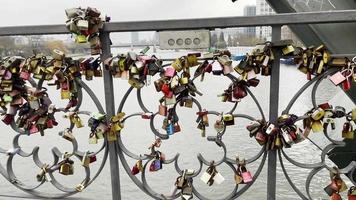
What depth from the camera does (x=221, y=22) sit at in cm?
147

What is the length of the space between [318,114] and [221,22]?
56 centimetres

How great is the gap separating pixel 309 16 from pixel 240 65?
0.32 meters

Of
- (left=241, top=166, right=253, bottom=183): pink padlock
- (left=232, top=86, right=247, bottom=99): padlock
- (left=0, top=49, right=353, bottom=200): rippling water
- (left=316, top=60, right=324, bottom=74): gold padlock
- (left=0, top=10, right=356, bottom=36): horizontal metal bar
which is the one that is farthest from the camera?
(left=0, top=49, right=353, bottom=200): rippling water

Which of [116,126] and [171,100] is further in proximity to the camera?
[116,126]


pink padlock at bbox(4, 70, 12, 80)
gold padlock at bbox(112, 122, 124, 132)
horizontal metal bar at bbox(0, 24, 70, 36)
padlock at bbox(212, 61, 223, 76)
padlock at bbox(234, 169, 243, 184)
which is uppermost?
horizontal metal bar at bbox(0, 24, 70, 36)

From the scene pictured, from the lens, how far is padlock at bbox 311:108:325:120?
155 centimetres

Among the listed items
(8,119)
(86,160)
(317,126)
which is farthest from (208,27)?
(8,119)

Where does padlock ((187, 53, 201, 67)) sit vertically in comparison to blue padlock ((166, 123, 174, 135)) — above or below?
above

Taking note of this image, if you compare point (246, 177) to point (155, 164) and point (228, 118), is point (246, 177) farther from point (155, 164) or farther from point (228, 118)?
point (155, 164)

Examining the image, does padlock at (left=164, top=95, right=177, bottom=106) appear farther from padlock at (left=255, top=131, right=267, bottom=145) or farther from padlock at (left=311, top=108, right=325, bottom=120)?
padlock at (left=311, top=108, right=325, bottom=120)

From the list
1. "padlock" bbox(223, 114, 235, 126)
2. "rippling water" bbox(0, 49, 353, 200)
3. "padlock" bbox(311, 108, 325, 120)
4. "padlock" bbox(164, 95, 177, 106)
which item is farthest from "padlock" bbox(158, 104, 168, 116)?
"rippling water" bbox(0, 49, 353, 200)

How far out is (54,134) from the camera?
6.90m

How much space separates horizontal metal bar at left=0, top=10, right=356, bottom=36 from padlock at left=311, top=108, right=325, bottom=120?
0.38 metres

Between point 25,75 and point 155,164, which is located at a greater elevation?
point 25,75
